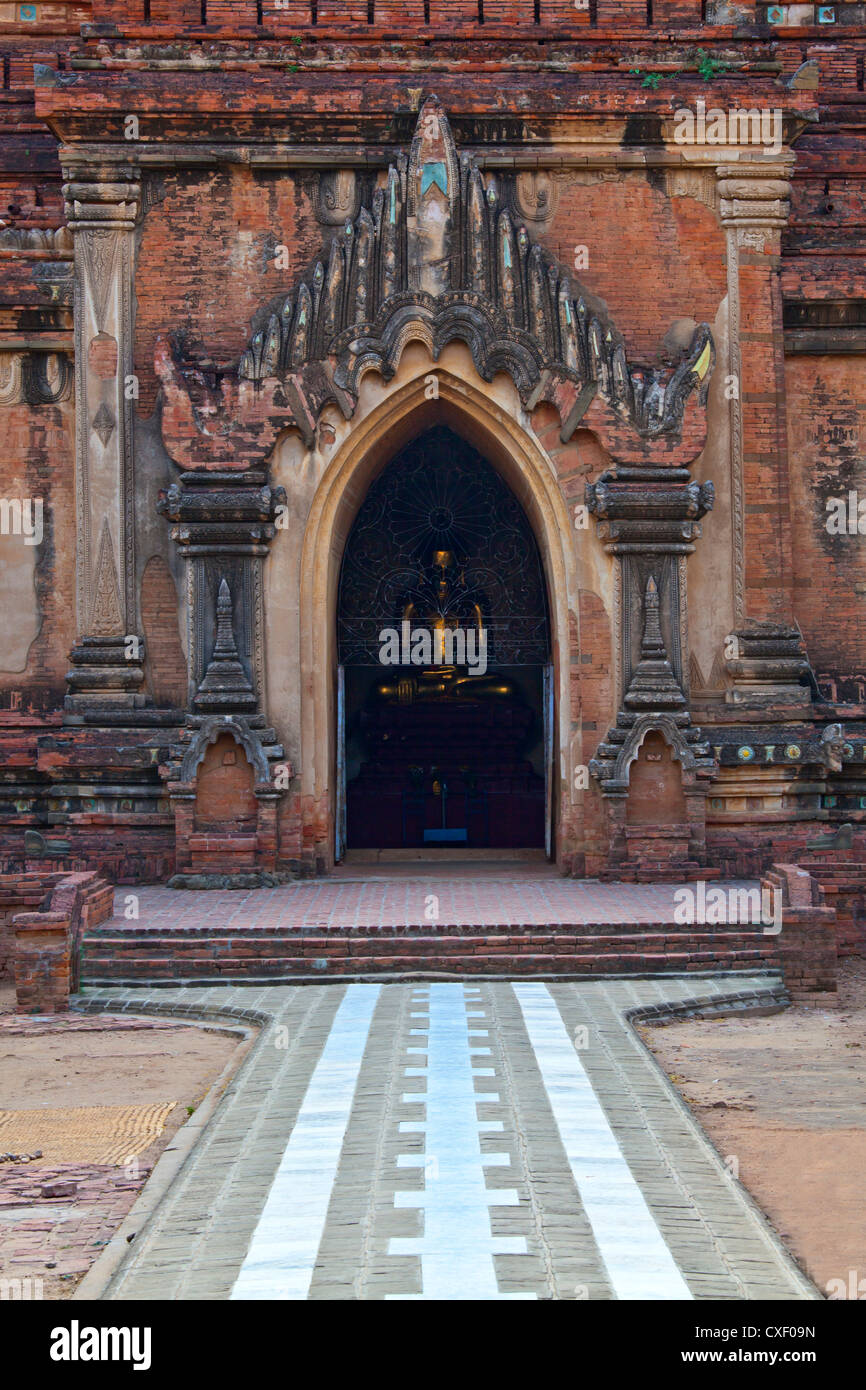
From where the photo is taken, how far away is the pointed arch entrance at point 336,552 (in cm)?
1339

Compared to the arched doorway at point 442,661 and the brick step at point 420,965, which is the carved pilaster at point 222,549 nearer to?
the arched doorway at point 442,661

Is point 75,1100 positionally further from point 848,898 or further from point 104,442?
point 104,442

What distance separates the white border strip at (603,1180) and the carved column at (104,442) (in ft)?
18.8

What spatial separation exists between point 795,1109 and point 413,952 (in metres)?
3.63

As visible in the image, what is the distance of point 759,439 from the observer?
13547 mm

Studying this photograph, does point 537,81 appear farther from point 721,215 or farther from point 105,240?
point 105,240

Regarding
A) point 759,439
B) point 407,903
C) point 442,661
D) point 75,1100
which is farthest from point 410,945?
point 759,439

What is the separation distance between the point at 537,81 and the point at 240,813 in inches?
268

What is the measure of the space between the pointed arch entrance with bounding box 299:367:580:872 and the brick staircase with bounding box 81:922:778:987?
2.64m

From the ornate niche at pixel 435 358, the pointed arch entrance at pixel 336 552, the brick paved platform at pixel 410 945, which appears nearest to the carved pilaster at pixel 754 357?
the ornate niche at pixel 435 358

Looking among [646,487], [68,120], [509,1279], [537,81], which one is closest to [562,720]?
[646,487]

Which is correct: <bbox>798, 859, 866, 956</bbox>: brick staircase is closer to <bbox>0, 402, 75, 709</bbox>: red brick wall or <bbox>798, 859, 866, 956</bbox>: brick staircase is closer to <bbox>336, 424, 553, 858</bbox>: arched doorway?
<bbox>336, 424, 553, 858</bbox>: arched doorway

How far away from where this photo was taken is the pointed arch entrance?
43.9 feet

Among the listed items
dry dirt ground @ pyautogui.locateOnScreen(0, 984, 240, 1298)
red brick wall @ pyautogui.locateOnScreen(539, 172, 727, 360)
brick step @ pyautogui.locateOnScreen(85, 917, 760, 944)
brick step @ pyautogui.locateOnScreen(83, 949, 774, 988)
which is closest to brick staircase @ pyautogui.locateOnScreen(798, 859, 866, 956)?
brick step @ pyautogui.locateOnScreen(85, 917, 760, 944)
